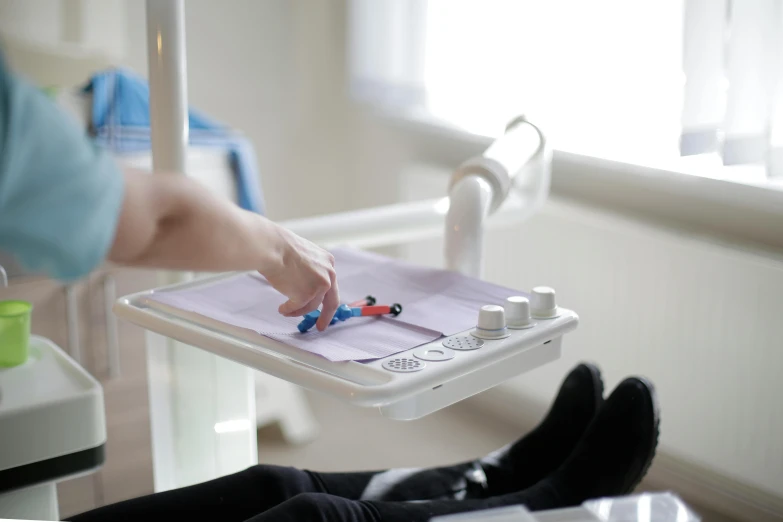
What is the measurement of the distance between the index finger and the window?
58 centimetres

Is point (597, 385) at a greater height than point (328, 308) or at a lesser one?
lesser

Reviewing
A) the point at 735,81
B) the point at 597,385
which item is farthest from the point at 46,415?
the point at 735,81

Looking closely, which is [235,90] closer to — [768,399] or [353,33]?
[353,33]

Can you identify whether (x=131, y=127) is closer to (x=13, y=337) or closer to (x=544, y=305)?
(x=13, y=337)

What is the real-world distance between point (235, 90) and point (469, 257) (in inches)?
62.1

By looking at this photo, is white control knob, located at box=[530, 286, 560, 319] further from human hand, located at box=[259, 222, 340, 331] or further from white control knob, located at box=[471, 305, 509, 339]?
human hand, located at box=[259, 222, 340, 331]

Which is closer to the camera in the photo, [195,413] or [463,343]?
[463,343]

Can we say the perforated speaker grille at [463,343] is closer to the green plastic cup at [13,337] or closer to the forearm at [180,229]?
the forearm at [180,229]

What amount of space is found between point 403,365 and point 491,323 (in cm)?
13

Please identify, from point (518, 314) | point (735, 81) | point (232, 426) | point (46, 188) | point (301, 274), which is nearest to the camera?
point (46, 188)

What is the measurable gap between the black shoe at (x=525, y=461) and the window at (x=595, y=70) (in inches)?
17.5

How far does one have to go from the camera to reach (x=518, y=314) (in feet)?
3.19

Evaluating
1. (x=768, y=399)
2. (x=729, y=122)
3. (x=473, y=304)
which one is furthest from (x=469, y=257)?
(x=768, y=399)

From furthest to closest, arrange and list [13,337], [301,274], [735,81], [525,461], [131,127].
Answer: [131,127]
[735,81]
[525,461]
[13,337]
[301,274]
